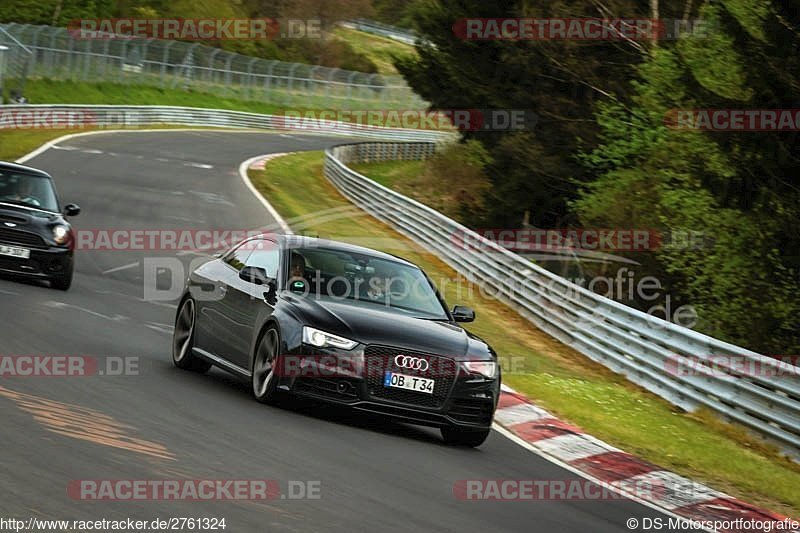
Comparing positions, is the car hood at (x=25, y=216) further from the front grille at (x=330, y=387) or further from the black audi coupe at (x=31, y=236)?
the front grille at (x=330, y=387)

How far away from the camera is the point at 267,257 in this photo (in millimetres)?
11938

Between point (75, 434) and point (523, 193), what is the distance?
28.6 metres

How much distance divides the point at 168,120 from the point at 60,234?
4802cm

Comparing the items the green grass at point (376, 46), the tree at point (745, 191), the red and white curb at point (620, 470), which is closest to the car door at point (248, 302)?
the red and white curb at point (620, 470)

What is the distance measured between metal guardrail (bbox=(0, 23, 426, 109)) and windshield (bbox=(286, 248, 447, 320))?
1594 inches

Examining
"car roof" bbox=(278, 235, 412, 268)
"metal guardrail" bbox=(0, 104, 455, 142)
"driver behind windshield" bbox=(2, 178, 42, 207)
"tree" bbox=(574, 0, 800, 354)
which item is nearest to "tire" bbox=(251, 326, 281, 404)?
"car roof" bbox=(278, 235, 412, 268)

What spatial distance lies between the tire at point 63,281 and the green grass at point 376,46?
9515cm

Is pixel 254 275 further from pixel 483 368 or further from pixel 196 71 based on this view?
pixel 196 71

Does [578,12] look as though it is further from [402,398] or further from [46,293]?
[402,398]

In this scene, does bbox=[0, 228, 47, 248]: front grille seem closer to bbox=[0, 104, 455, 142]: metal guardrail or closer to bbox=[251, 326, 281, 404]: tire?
bbox=[251, 326, 281, 404]: tire

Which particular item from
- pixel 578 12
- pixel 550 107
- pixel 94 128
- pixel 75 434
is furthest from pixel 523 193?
pixel 75 434

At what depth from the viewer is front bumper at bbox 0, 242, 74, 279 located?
57.2ft

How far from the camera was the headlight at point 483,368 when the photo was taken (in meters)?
10.7

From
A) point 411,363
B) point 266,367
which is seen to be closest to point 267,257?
point 266,367
